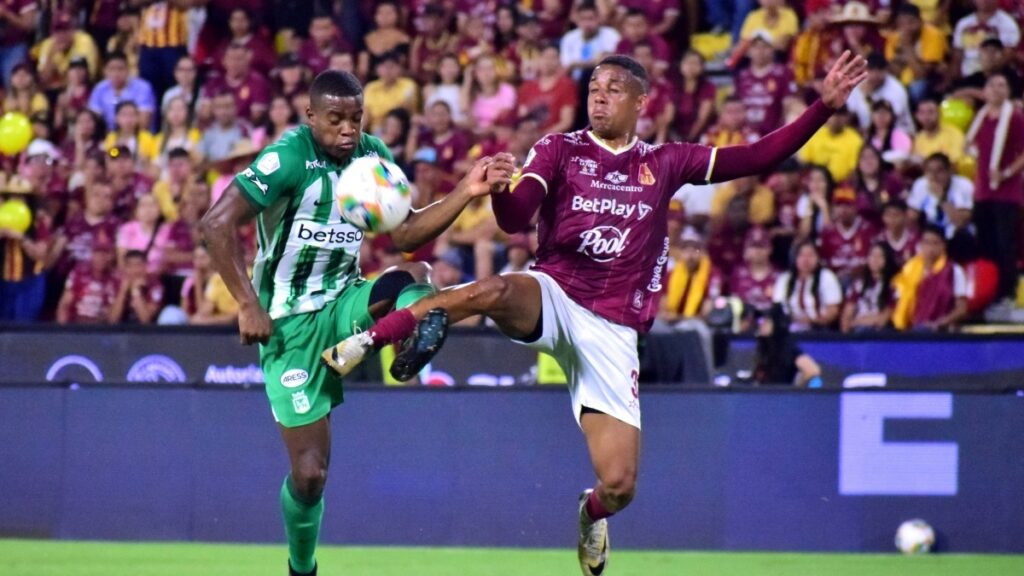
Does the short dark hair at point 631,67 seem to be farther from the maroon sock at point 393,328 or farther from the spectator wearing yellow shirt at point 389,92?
the spectator wearing yellow shirt at point 389,92

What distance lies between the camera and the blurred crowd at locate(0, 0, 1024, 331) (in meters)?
13.4

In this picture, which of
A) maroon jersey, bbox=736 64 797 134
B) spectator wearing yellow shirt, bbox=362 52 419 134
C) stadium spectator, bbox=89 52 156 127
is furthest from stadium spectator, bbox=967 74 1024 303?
stadium spectator, bbox=89 52 156 127

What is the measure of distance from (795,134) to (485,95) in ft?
26.6

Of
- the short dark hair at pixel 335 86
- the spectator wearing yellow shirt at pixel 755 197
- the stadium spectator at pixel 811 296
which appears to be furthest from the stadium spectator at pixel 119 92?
the short dark hair at pixel 335 86

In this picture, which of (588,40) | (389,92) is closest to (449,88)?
(389,92)

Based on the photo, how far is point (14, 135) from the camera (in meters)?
16.0

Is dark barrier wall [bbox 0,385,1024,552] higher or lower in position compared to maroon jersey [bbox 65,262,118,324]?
lower

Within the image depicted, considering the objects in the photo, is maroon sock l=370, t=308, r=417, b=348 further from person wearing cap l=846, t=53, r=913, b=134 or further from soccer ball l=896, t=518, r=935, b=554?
person wearing cap l=846, t=53, r=913, b=134

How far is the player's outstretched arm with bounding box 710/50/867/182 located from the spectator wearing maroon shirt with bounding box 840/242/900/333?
5.60 m

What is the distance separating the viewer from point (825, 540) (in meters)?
10.7

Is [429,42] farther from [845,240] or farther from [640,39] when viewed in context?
[845,240]

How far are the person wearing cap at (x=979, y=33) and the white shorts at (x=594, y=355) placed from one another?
324 inches

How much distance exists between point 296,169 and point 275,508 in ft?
13.8

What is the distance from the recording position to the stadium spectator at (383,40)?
16312 mm
